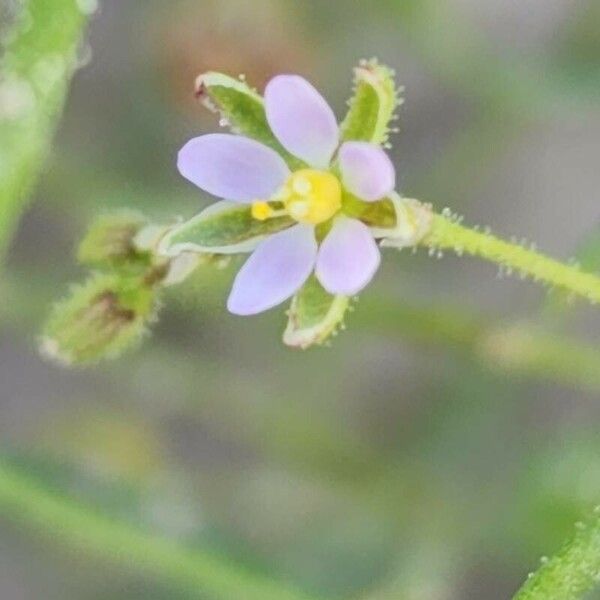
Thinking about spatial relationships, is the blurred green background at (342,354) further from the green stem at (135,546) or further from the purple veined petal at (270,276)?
the purple veined petal at (270,276)

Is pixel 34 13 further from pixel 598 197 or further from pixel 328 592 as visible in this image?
pixel 598 197

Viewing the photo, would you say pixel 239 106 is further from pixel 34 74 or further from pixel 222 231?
pixel 34 74

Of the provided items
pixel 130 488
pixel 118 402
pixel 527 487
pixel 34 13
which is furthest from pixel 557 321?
pixel 118 402

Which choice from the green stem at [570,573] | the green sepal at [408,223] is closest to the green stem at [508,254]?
the green sepal at [408,223]

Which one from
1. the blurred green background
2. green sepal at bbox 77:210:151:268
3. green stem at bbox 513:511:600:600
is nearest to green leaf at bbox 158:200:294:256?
green sepal at bbox 77:210:151:268

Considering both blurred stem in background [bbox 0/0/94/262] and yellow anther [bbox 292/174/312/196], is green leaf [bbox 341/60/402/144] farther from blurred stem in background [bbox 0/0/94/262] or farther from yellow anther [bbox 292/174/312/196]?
blurred stem in background [bbox 0/0/94/262]

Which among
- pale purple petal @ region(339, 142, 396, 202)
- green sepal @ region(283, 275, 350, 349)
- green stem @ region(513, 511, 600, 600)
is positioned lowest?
green stem @ region(513, 511, 600, 600)

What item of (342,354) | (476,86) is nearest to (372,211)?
(476,86)
